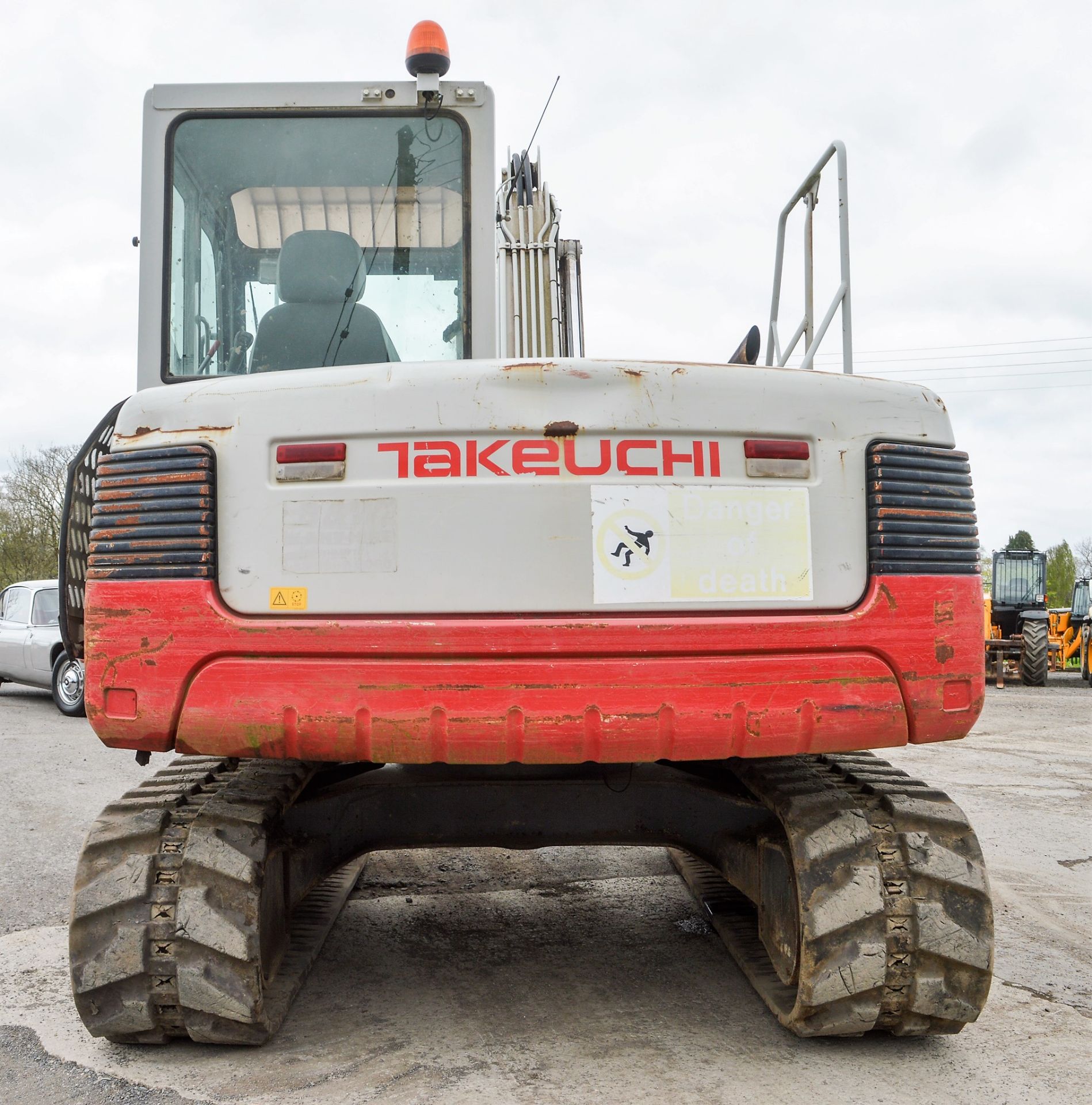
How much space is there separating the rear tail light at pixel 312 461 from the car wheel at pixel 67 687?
10.9 m

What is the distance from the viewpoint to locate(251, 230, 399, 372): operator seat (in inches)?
138

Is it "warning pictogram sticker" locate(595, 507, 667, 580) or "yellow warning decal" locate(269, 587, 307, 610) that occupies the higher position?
"warning pictogram sticker" locate(595, 507, 667, 580)

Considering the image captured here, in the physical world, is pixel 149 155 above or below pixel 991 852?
above

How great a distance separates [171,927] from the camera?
2.68 meters

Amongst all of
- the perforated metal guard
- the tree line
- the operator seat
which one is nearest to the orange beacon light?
the operator seat

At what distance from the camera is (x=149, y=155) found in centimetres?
362

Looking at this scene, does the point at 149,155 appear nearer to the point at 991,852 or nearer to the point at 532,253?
the point at 532,253

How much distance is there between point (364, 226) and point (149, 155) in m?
0.75

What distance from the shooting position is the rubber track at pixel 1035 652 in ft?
58.3

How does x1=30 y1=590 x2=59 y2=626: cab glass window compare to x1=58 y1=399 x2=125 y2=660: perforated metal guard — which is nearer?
x1=58 y1=399 x2=125 y2=660: perforated metal guard

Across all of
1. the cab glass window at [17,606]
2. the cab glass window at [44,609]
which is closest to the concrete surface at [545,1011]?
the cab glass window at [44,609]

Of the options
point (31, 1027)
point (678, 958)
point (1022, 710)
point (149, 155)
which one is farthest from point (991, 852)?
point (1022, 710)

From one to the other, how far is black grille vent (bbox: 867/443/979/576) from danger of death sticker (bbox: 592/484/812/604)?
0.20 metres

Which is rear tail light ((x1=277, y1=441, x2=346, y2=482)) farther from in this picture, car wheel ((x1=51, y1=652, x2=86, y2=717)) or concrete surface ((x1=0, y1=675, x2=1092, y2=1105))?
car wheel ((x1=51, y1=652, x2=86, y2=717))
